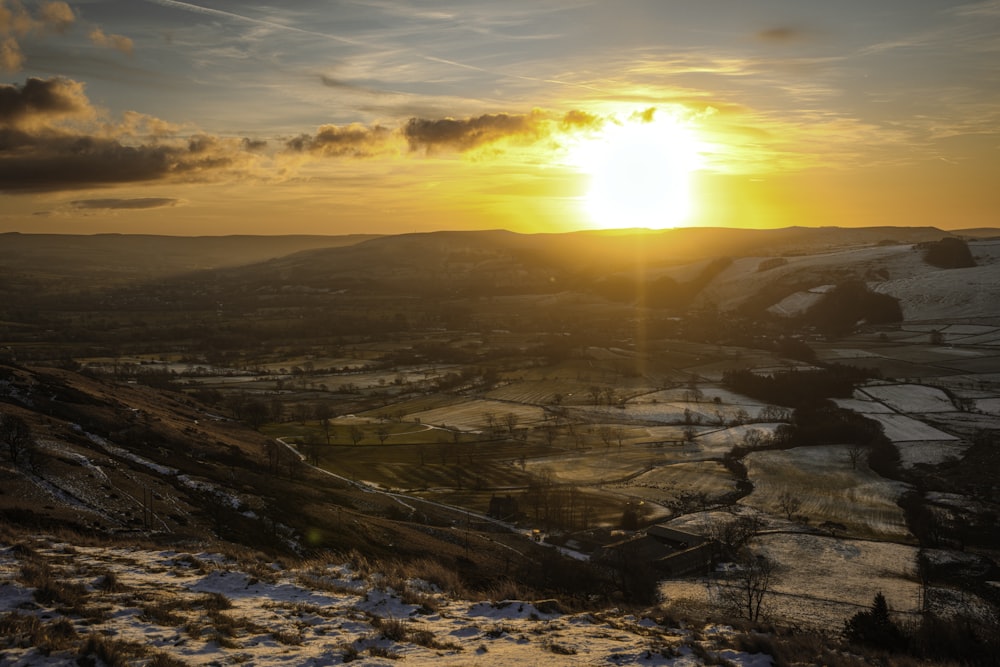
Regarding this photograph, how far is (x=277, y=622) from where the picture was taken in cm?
1919

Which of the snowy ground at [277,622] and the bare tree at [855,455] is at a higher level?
the snowy ground at [277,622]

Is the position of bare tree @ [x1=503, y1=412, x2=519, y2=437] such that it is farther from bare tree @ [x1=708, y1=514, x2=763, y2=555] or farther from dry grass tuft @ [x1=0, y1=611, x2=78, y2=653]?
dry grass tuft @ [x1=0, y1=611, x2=78, y2=653]

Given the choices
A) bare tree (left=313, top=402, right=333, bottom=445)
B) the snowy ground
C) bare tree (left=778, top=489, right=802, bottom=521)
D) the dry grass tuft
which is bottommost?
bare tree (left=313, top=402, right=333, bottom=445)

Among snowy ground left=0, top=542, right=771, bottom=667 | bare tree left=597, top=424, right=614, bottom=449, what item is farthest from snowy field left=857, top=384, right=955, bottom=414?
snowy ground left=0, top=542, right=771, bottom=667

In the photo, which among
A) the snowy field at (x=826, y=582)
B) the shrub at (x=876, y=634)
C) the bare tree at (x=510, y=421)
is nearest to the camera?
the shrub at (x=876, y=634)

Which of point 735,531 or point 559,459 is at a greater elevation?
point 735,531

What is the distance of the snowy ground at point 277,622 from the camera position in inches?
643

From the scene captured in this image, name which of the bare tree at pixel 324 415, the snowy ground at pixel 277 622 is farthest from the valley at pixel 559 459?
the snowy ground at pixel 277 622

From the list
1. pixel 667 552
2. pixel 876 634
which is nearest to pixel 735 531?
pixel 667 552

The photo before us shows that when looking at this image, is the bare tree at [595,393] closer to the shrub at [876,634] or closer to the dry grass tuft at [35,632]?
the shrub at [876,634]

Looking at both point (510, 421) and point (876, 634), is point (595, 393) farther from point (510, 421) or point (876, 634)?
point (876, 634)

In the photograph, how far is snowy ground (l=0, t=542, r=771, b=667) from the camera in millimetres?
16328

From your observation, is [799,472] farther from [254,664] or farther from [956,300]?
[956,300]

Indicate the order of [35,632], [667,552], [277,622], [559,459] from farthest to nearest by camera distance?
[559,459]
[667,552]
[277,622]
[35,632]
